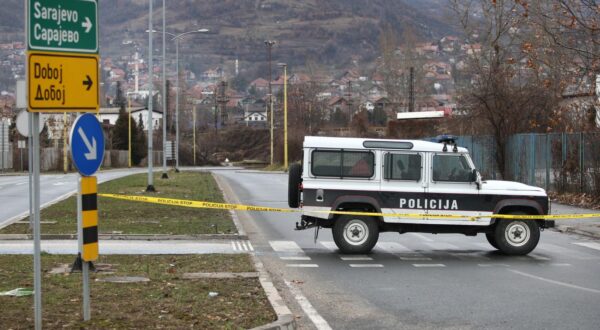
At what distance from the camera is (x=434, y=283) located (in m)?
11.5

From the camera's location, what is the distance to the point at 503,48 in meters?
42.2

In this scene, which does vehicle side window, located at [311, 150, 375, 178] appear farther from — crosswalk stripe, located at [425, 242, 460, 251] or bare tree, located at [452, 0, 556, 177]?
bare tree, located at [452, 0, 556, 177]

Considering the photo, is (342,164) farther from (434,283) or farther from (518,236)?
(434,283)

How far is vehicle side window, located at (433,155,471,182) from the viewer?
14.7 meters

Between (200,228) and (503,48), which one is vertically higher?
(503,48)

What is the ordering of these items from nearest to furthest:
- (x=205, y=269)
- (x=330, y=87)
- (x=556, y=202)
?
(x=205, y=269), (x=556, y=202), (x=330, y=87)

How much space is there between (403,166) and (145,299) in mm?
6692

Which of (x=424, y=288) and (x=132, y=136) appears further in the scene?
(x=132, y=136)

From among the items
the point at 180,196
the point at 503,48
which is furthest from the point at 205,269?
the point at 503,48

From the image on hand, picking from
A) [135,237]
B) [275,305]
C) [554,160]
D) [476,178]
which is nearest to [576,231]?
[476,178]

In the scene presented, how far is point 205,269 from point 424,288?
3310mm

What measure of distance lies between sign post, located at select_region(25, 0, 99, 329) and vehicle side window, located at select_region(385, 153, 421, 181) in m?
8.28

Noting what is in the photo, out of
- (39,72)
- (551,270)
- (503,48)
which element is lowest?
(551,270)

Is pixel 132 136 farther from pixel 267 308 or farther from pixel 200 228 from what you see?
pixel 267 308
